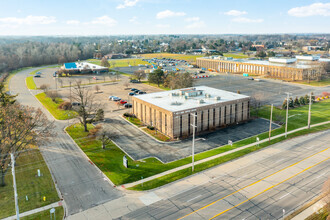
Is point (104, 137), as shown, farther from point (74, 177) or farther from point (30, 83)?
point (30, 83)

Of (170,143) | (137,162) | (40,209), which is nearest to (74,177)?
Result: (40,209)

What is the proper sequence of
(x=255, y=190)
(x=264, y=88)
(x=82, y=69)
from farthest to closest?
(x=82, y=69), (x=264, y=88), (x=255, y=190)

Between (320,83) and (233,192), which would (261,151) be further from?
(320,83)

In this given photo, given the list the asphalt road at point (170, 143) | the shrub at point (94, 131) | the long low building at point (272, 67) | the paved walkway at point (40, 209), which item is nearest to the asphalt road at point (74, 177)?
the paved walkway at point (40, 209)

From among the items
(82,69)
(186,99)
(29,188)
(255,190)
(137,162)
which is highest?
(82,69)

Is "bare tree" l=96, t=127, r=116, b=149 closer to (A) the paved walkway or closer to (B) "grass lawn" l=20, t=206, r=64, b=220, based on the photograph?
(A) the paved walkway

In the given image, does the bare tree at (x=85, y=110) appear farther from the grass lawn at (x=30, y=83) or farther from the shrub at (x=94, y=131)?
the grass lawn at (x=30, y=83)

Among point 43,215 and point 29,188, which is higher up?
point 29,188
